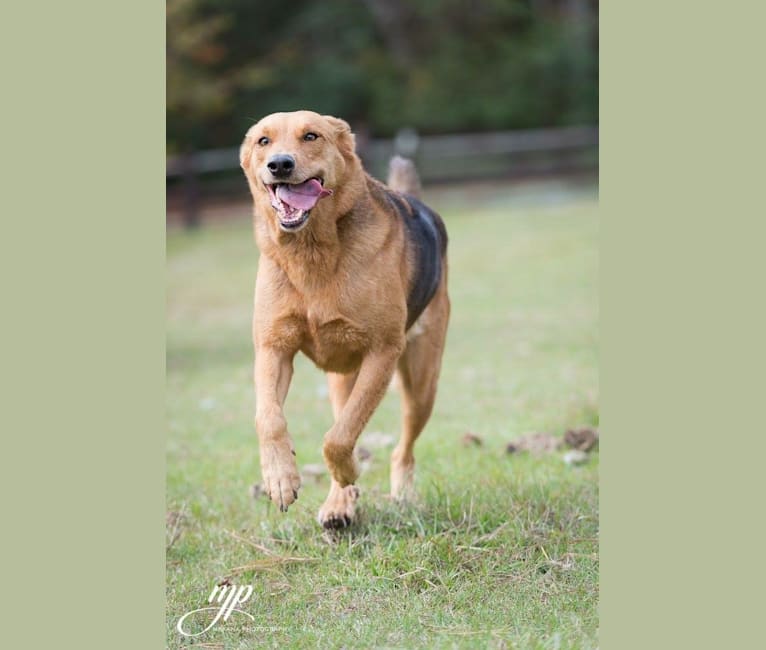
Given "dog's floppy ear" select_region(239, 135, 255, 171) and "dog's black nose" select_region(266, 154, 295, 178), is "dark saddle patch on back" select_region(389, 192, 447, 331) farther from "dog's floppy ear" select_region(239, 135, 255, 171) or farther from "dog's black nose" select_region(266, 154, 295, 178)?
"dog's black nose" select_region(266, 154, 295, 178)

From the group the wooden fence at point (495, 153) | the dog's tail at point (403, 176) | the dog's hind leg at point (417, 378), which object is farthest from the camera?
the wooden fence at point (495, 153)

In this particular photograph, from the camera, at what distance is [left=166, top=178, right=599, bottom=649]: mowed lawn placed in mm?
5168

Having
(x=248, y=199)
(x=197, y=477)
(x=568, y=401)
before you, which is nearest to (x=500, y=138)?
(x=248, y=199)

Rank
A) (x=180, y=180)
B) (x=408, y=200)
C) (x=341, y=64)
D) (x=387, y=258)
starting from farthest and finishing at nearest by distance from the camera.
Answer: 1. (x=180, y=180)
2. (x=341, y=64)
3. (x=408, y=200)
4. (x=387, y=258)

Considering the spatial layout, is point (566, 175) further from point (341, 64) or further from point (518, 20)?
point (341, 64)

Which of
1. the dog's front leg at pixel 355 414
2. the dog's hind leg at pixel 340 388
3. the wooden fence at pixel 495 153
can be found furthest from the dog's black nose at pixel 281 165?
the wooden fence at pixel 495 153

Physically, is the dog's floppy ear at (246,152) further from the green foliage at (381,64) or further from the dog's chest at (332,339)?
the green foliage at (381,64)

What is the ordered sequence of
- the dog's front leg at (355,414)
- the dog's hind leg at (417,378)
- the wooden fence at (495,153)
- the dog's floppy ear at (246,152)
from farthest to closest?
the wooden fence at (495,153), the dog's hind leg at (417,378), the dog's front leg at (355,414), the dog's floppy ear at (246,152)

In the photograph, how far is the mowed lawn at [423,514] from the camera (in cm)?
517

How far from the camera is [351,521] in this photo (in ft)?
19.6

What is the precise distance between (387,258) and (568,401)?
12.8 ft

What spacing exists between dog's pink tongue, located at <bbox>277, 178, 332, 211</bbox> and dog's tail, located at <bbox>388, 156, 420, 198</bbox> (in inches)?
75.1

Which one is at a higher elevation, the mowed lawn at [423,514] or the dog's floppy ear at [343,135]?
the dog's floppy ear at [343,135]

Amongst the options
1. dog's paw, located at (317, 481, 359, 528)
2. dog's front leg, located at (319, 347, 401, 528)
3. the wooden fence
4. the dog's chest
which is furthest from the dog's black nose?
the wooden fence
